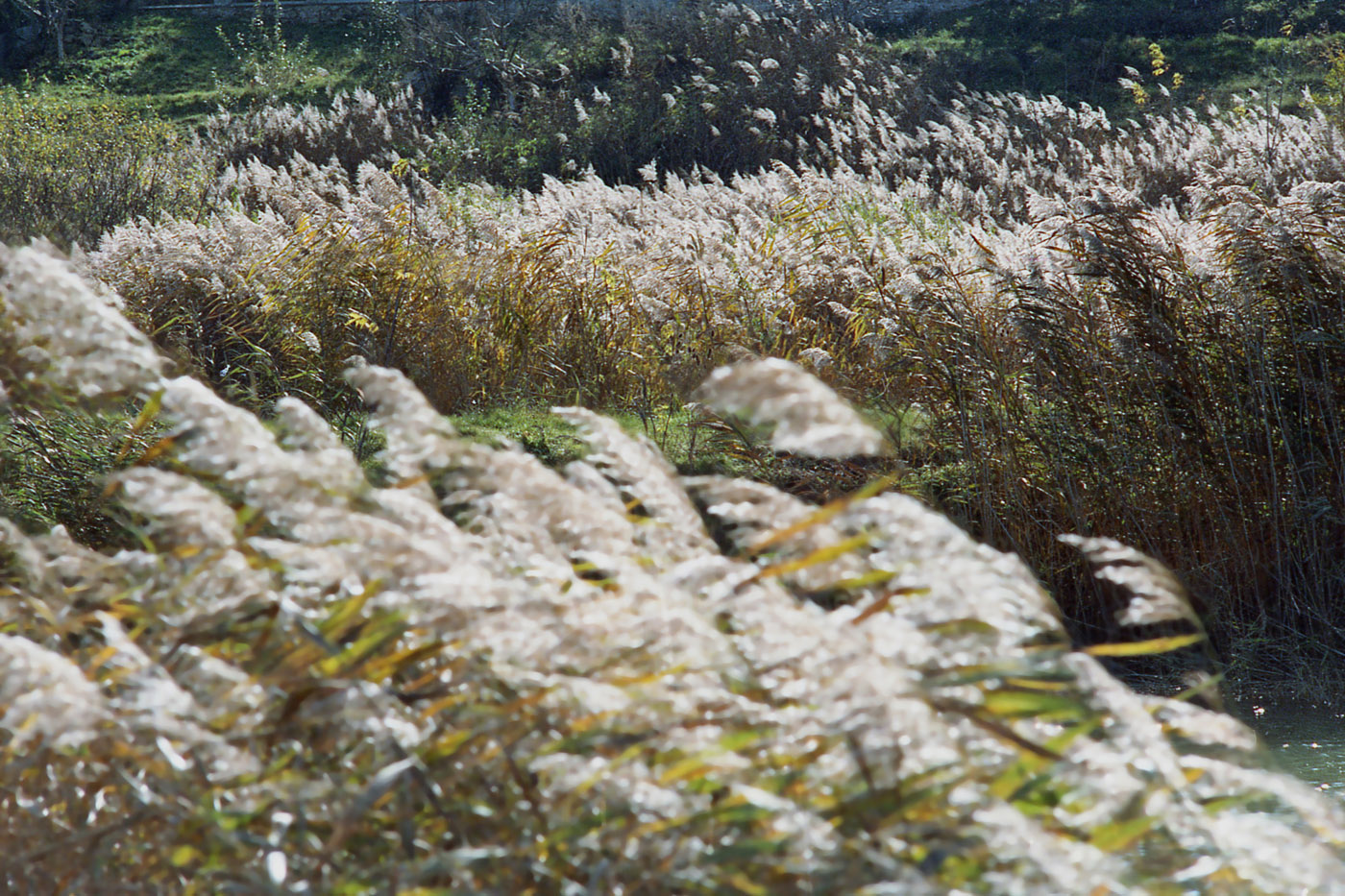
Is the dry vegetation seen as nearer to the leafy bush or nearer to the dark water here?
the leafy bush

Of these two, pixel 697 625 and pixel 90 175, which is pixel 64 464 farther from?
pixel 90 175

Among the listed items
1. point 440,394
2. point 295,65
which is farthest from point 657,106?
point 440,394

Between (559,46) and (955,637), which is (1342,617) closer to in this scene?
(955,637)

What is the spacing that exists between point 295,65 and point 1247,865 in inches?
1014

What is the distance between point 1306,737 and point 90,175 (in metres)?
10.7

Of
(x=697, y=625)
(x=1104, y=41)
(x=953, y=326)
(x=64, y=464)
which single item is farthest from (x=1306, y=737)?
(x=1104, y=41)

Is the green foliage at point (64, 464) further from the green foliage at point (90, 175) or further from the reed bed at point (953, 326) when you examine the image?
the green foliage at point (90, 175)

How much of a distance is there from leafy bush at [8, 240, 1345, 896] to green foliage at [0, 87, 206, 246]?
353 inches

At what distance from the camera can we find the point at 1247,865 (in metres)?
1.77

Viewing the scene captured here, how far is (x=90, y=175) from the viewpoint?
11484 mm

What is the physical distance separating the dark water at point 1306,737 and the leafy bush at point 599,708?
247 centimetres

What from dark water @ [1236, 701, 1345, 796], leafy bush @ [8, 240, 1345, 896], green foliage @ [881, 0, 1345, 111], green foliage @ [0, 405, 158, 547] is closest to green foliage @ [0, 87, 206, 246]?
green foliage @ [0, 405, 158, 547]

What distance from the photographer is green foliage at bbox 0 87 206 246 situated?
10.9 m

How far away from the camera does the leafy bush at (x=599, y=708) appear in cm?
159
